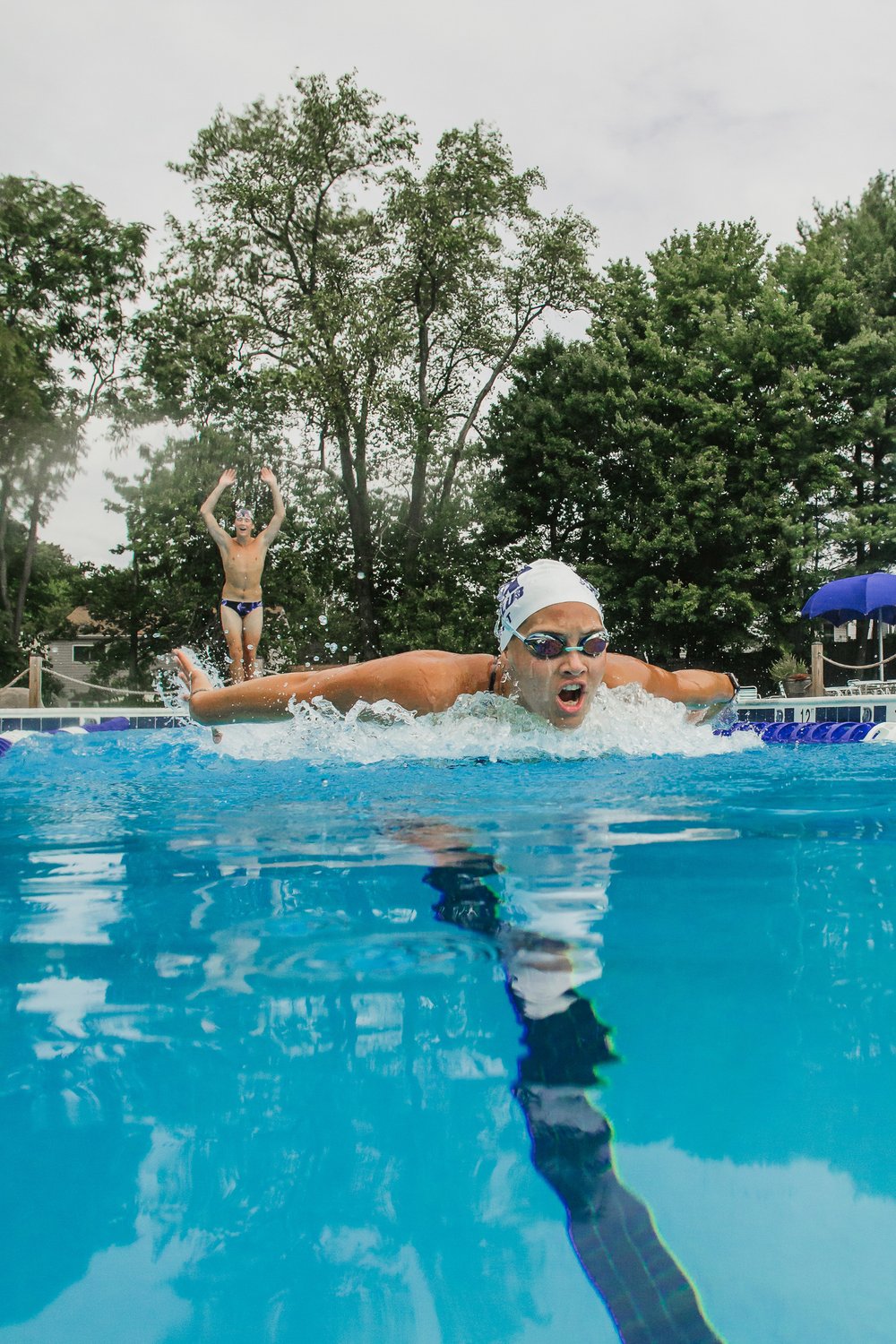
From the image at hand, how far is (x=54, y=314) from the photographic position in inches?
950

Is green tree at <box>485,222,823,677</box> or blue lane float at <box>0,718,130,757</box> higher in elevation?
green tree at <box>485,222,823,677</box>

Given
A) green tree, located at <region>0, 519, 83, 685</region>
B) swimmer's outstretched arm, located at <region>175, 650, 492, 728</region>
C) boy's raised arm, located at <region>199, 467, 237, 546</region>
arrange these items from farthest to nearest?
green tree, located at <region>0, 519, 83, 685</region> → boy's raised arm, located at <region>199, 467, 237, 546</region> → swimmer's outstretched arm, located at <region>175, 650, 492, 728</region>

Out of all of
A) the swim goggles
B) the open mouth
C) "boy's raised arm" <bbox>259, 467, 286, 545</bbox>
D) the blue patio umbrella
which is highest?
"boy's raised arm" <bbox>259, 467, 286, 545</bbox>

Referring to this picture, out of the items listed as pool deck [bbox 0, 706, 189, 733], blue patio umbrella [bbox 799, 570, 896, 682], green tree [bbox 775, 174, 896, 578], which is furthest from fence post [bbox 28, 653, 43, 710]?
green tree [bbox 775, 174, 896, 578]

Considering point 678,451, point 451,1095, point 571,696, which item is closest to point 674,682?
point 571,696

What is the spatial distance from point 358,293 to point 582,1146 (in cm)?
2178

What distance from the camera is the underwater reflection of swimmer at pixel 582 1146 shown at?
989 mm

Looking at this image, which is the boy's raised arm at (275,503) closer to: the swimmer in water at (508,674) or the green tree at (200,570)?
the swimmer in water at (508,674)

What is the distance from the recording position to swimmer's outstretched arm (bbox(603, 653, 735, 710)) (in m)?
6.05

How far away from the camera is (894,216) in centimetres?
2164

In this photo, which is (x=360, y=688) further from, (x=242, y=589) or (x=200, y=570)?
(x=200, y=570)

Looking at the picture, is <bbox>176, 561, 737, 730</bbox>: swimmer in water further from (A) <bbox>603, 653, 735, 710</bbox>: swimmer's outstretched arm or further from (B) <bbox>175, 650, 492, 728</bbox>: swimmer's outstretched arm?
(A) <bbox>603, 653, 735, 710</bbox>: swimmer's outstretched arm

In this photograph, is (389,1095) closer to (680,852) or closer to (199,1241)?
(199,1241)

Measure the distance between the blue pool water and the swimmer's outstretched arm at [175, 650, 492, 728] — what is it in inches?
86.6
